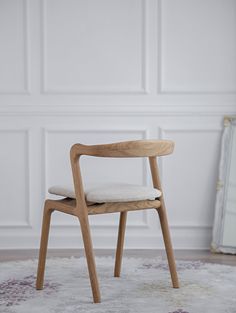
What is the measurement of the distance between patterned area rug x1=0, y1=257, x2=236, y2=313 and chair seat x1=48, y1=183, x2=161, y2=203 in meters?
0.44

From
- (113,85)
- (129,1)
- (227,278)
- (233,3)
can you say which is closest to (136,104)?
(113,85)

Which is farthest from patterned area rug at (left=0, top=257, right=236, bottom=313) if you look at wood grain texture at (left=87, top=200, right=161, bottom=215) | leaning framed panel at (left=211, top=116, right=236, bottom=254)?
leaning framed panel at (left=211, top=116, right=236, bottom=254)

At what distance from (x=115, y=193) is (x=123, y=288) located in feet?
1.73

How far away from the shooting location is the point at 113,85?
396 centimetres

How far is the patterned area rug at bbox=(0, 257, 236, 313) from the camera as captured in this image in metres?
2.49

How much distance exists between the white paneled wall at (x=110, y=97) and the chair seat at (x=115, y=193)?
1.27m

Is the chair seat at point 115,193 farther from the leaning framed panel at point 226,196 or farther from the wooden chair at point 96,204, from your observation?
the leaning framed panel at point 226,196

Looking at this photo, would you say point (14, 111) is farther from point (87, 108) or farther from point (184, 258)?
point (184, 258)

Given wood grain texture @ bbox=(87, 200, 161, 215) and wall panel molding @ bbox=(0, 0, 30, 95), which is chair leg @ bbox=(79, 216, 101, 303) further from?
wall panel molding @ bbox=(0, 0, 30, 95)

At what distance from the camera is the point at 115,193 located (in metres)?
2.54

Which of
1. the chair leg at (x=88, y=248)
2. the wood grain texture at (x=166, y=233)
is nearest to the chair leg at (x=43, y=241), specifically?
the chair leg at (x=88, y=248)

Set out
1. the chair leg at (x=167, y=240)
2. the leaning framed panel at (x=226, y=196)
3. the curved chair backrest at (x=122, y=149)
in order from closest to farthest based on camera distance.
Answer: the curved chair backrest at (x=122, y=149) → the chair leg at (x=167, y=240) → the leaning framed panel at (x=226, y=196)

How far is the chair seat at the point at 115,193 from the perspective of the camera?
2.53 metres

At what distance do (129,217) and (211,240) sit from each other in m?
0.56
